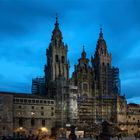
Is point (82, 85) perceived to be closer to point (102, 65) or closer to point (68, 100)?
point (102, 65)

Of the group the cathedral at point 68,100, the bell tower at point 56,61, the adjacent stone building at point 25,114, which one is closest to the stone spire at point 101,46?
the cathedral at point 68,100

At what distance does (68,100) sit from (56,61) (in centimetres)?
1472

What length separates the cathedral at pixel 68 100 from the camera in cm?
12112

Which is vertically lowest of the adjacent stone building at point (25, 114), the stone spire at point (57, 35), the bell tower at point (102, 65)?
the adjacent stone building at point (25, 114)

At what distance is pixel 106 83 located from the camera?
148000 mm

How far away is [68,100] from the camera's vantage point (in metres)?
131

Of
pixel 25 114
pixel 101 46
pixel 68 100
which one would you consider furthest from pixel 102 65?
pixel 25 114

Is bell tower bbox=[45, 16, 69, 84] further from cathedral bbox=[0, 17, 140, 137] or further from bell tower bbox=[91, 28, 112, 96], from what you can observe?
bell tower bbox=[91, 28, 112, 96]

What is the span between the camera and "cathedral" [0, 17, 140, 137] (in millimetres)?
121125

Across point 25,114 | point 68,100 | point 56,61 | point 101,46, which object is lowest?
point 25,114

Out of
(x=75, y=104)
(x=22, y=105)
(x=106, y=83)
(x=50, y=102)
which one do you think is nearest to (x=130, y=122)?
(x=106, y=83)

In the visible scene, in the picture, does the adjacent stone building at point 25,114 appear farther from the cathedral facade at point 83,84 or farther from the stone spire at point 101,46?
the stone spire at point 101,46

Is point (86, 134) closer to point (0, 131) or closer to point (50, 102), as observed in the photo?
point (50, 102)

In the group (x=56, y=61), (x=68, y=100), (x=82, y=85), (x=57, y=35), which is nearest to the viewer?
(x=68, y=100)
